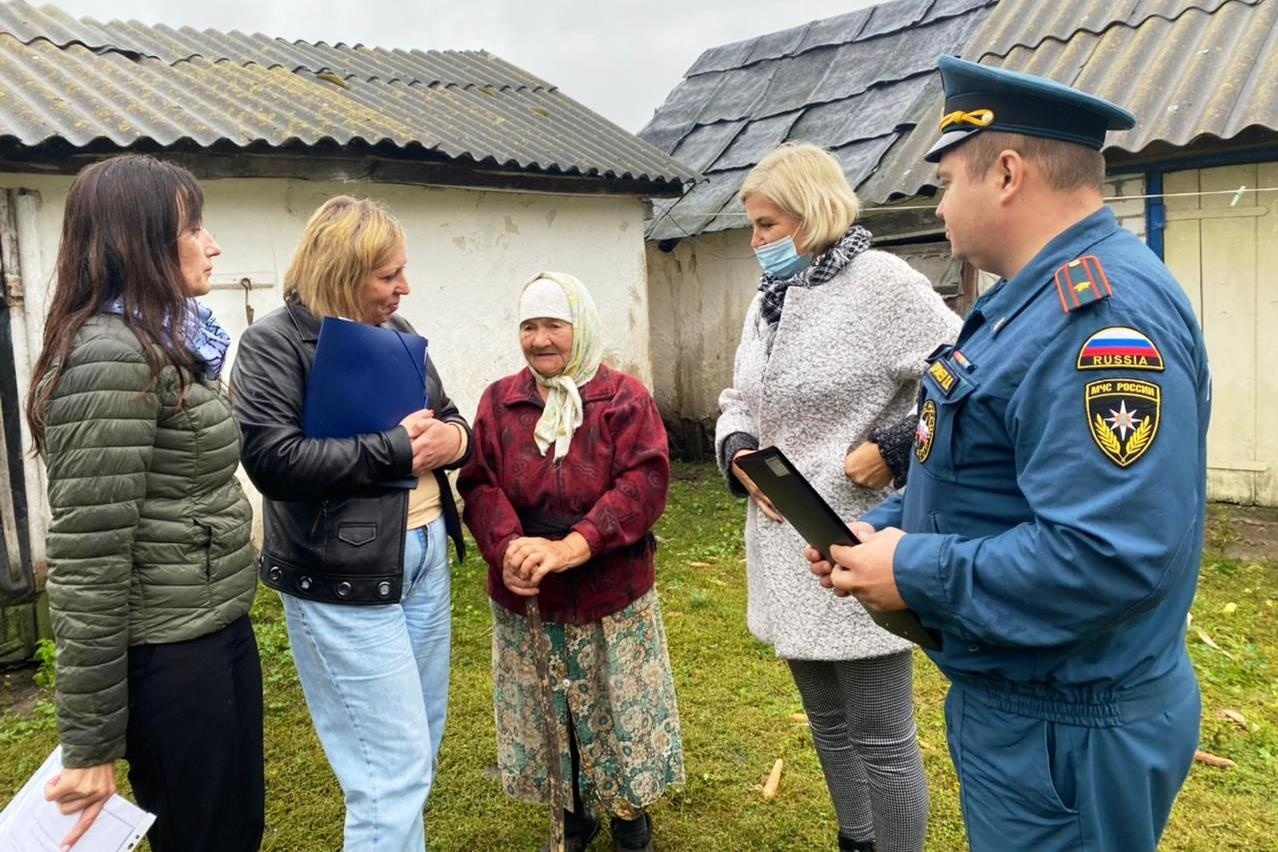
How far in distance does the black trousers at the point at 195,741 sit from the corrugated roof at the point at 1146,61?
5585 millimetres

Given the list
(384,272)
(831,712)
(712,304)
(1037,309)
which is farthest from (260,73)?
(1037,309)

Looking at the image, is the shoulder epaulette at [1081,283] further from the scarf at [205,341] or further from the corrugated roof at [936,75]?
the corrugated roof at [936,75]

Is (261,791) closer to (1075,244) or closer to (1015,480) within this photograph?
(1015,480)

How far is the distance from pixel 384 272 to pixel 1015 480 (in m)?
1.57

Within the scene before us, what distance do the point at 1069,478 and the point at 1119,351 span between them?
192mm

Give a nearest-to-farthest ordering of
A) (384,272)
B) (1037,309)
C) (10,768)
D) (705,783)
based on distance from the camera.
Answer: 1. (1037,309)
2. (384,272)
3. (705,783)
4. (10,768)

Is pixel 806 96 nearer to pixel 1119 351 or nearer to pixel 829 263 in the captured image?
pixel 829 263

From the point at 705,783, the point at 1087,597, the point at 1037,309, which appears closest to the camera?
the point at 1087,597

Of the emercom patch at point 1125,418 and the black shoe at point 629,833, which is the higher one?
the emercom patch at point 1125,418

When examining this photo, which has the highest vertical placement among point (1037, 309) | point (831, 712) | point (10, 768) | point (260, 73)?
point (260, 73)

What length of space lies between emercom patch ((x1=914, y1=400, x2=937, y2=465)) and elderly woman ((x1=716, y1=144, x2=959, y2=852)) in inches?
25.7

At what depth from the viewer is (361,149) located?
19.5 feet

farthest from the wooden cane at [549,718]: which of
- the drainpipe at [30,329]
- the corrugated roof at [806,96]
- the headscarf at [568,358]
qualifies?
the corrugated roof at [806,96]

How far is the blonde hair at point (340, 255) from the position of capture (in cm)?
223
